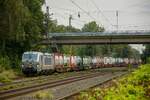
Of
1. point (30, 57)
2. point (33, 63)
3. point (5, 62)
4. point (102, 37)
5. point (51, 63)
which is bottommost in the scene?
point (51, 63)

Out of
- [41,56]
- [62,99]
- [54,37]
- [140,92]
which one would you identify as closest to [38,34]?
[41,56]

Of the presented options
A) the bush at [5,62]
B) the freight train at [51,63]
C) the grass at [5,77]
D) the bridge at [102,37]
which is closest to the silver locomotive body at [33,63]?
the freight train at [51,63]

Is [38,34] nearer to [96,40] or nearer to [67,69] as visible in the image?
[67,69]

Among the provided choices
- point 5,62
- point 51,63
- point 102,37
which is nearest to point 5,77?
point 5,62

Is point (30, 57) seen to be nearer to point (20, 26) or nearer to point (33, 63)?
point (33, 63)

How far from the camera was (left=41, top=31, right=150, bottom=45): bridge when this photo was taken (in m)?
88.6

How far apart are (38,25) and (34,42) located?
13.4 feet

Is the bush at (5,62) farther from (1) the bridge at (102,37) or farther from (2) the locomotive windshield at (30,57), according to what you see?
(1) the bridge at (102,37)

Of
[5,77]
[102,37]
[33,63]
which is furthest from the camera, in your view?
[102,37]

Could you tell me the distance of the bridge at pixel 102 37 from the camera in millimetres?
88631

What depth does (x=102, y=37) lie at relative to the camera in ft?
303

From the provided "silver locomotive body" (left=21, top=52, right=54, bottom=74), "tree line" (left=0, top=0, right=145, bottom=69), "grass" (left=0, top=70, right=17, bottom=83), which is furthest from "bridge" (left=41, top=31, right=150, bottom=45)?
"grass" (left=0, top=70, right=17, bottom=83)

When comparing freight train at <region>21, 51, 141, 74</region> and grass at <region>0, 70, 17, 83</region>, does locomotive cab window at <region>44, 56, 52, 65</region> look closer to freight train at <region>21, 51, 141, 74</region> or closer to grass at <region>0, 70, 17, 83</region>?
freight train at <region>21, 51, 141, 74</region>

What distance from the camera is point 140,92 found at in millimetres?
16281
